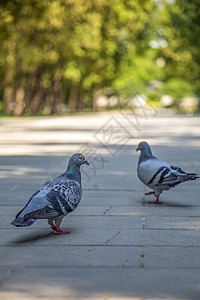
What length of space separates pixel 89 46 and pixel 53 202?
45.5 metres

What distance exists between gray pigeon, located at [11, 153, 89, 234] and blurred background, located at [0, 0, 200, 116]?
22335 mm

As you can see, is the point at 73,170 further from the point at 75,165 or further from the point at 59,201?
the point at 59,201

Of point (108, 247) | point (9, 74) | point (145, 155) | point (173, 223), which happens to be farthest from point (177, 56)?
point (108, 247)

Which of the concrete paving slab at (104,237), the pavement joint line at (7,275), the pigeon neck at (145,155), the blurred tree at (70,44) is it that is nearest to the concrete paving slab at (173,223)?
the concrete paving slab at (104,237)

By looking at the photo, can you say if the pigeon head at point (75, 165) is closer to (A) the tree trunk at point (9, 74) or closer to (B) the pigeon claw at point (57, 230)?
(B) the pigeon claw at point (57, 230)

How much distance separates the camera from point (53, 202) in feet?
21.2

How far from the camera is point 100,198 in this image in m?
9.52

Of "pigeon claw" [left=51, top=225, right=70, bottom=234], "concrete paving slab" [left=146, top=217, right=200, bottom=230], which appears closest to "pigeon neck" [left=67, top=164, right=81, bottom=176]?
"pigeon claw" [left=51, top=225, right=70, bottom=234]

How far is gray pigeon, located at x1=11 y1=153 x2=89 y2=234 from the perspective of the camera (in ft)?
20.5

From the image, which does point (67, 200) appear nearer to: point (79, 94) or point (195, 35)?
point (195, 35)

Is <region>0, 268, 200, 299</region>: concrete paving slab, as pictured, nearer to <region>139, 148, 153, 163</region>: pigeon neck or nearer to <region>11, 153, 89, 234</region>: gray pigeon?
<region>11, 153, 89, 234</region>: gray pigeon

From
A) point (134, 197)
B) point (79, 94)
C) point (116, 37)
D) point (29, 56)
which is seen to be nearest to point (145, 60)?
point (79, 94)

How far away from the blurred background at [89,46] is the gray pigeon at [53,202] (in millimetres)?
22335

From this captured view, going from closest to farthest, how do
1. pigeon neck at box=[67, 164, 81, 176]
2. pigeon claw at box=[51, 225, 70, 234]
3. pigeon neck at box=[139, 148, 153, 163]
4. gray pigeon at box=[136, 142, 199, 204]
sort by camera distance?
pigeon claw at box=[51, 225, 70, 234] → pigeon neck at box=[67, 164, 81, 176] → gray pigeon at box=[136, 142, 199, 204] → pigeon neck at box=[139, 148, 153, 163]
